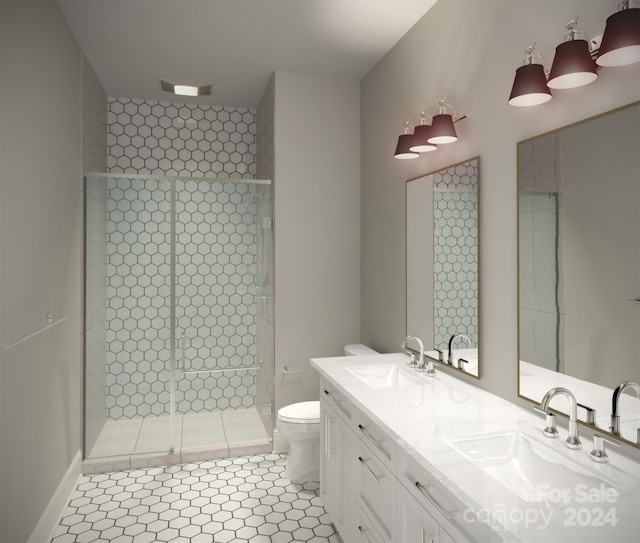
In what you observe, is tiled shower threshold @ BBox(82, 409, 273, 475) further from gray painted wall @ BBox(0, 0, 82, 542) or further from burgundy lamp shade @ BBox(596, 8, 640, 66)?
burgundy lamp shade @ BBox(596, 8, 640, 66)

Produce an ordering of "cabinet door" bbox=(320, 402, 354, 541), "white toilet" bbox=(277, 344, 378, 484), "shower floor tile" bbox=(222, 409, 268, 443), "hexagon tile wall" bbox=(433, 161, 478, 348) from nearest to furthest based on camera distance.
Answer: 1. "cabinet door" bbox=(320, 402, 354, 541)
2. "hexagon tile wall" bbox=(433, 161, 478, 348)
3. "white toilet" bbox=(277, 344, 378, 484)
4. "shower floor tile" bbox=(222, 409, 268, 443)

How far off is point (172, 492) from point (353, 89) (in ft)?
10.1

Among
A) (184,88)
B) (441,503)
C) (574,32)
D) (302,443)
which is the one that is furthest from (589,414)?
(184,88)

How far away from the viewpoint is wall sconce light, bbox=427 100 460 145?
7.33 ft

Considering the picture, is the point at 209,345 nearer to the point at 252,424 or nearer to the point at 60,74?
the point at 252,424

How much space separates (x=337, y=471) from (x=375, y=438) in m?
0.59

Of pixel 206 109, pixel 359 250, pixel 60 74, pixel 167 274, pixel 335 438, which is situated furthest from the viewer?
pixel 206 109

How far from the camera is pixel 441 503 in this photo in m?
1.28

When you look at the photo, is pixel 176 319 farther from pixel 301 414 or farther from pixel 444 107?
pixel 444 107

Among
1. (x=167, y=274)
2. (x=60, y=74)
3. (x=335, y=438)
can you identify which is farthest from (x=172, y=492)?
(x=60, y=74)

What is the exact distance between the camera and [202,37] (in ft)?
9.48

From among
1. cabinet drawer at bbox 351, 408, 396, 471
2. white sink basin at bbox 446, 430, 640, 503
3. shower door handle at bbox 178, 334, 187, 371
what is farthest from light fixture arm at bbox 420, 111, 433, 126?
shower door handle at bbox 178, 334, 187, 371

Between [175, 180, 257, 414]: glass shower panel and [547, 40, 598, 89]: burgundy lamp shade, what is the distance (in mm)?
2396

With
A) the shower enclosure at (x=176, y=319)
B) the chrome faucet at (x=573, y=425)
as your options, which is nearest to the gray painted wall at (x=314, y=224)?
the shower enclosure at (x=176, y=319)
